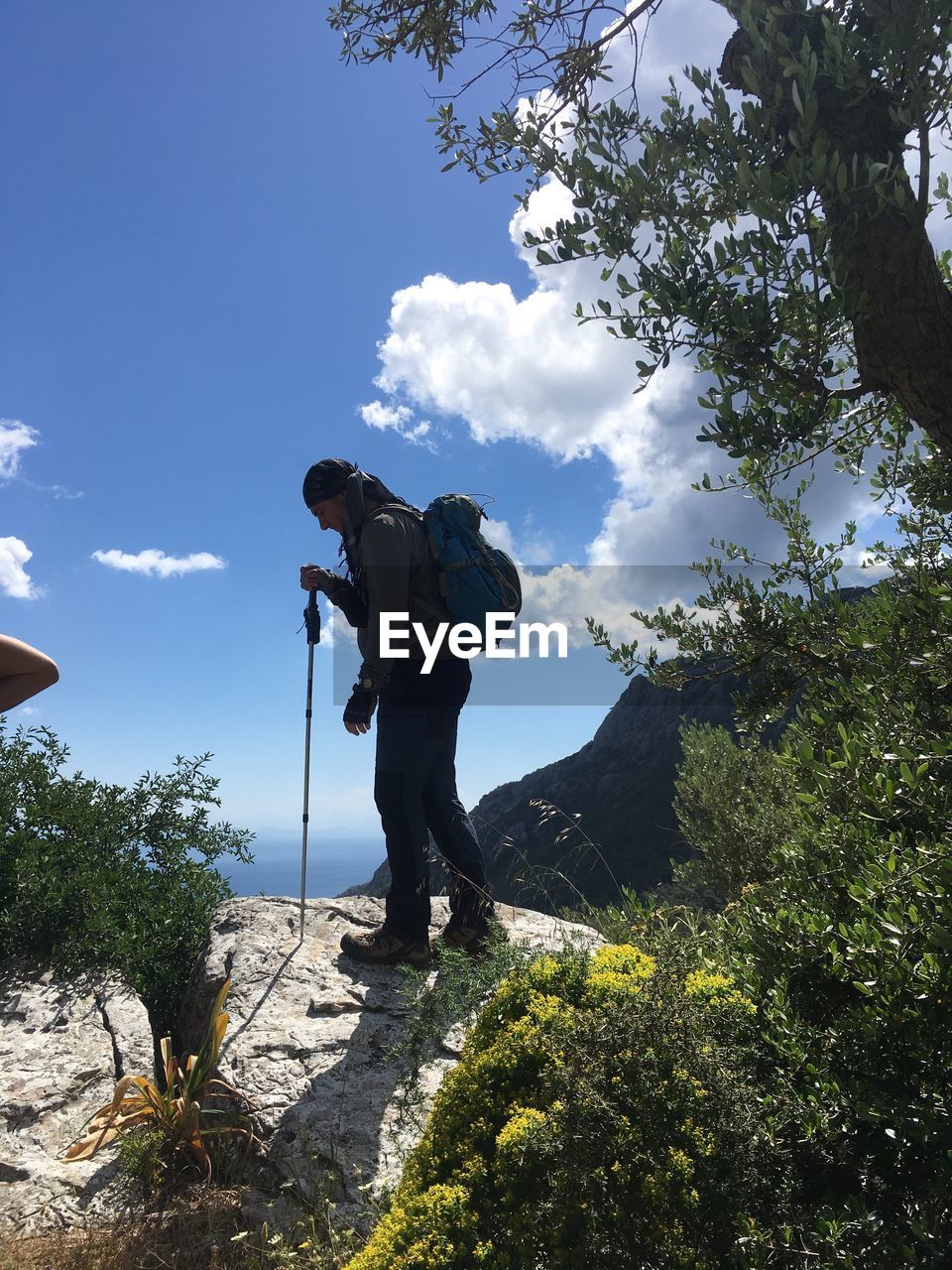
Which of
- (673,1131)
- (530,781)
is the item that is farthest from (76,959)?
(530,781)

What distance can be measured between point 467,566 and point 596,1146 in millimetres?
4045

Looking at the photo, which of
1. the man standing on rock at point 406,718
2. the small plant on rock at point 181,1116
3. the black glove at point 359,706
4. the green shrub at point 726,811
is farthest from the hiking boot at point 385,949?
the green shrub at point 726,811

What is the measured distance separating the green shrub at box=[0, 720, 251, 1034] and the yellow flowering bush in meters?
4.42

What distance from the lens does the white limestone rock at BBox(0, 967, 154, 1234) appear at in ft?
14.2

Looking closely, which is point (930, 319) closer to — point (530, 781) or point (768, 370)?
point (768, 370)

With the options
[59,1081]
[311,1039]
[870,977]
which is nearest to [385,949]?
[311,1039]

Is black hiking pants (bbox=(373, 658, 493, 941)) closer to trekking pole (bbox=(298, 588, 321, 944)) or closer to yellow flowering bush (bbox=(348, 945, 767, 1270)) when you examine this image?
trekking pole (bbox=(298, 588, 321, 944))

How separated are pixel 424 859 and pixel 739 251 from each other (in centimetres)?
453

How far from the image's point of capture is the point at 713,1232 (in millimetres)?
2285

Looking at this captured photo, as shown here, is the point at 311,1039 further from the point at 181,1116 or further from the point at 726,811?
the point at 726,811

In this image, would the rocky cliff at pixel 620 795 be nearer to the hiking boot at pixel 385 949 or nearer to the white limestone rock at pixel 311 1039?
the white limestone rock at pixel 311 1039

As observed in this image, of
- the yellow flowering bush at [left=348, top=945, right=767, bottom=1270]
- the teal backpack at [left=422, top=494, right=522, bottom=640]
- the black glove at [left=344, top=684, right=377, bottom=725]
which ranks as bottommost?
the yellow flowering bush at [left=348, top=945, right=767, bottom=1270]

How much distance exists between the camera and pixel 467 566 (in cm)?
577

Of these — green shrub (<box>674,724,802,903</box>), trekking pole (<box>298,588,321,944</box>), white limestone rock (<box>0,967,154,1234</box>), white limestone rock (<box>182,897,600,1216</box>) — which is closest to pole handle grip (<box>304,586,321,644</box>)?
trekking pole (<box>298,588,321,944</box>)
